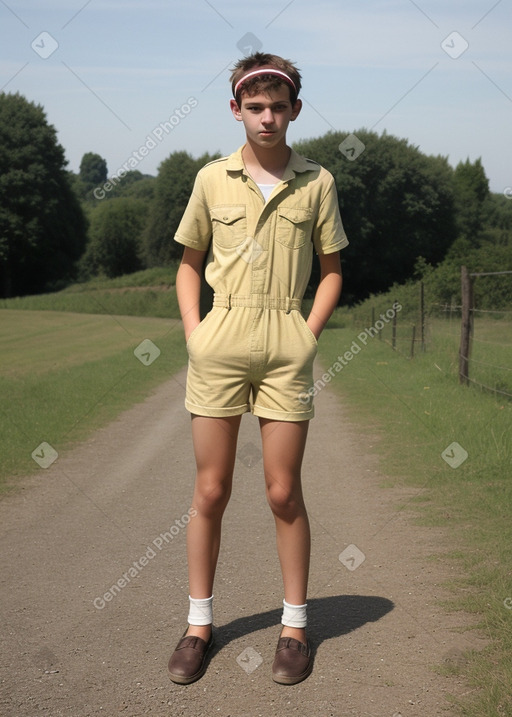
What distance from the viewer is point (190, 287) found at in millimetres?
3295

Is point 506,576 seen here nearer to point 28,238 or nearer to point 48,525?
point 48,525

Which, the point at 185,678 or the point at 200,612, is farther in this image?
the point at 200,612

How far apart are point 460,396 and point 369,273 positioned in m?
40.3

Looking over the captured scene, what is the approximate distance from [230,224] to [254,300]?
0.30 metres

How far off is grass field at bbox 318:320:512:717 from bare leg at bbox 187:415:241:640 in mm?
1013

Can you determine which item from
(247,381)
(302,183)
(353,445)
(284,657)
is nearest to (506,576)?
(284,657)

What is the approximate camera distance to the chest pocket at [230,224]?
124 inches

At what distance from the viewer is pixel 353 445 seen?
8227mm

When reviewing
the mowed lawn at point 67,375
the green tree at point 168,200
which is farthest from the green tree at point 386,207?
the mowed lawn at point 67,375

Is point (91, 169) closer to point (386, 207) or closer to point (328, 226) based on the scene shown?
point (386, 207)

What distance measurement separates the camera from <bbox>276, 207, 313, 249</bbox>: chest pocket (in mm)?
3158

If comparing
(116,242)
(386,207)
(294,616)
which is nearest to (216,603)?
(294,616)

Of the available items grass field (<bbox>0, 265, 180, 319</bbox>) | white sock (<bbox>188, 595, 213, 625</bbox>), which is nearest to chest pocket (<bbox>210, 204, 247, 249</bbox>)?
white sock (<bbox>188, 595, 213, 625</bbox>)

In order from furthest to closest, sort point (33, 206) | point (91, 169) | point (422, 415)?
point (91, 169) → point (33, 206) → point (422, 415)
